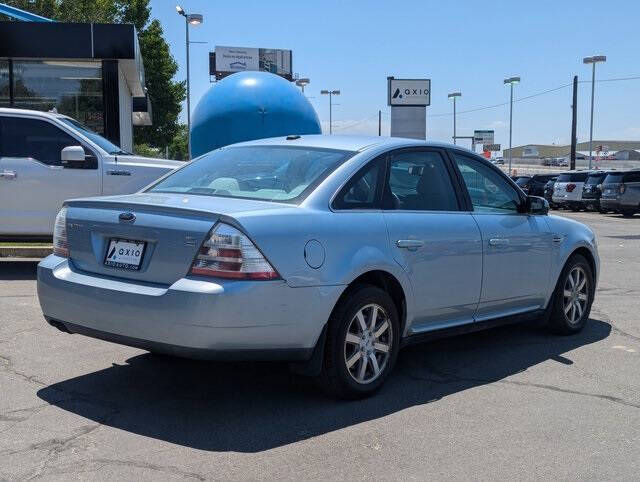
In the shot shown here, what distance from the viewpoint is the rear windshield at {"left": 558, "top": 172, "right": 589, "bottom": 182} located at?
33444 millimetres

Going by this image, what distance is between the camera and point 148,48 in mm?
41875

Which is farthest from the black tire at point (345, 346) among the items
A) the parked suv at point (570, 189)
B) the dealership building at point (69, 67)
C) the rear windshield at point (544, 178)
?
the rear windshield at point (544, 178)

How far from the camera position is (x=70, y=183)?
9.88 metres

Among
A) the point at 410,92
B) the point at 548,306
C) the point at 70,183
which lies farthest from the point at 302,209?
the point at 410,92

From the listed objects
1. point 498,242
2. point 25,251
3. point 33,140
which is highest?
point 33,140

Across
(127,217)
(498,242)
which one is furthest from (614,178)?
(127,217)

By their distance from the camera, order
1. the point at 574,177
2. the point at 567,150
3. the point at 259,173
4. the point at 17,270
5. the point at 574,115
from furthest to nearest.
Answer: the point at 567,150 < the point at 574,115 < the point at 574,177 < the point at 17,270 < the point at 259,173

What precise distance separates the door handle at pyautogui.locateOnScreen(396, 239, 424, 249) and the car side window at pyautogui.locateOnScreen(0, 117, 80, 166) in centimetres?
605

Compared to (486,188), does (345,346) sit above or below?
below

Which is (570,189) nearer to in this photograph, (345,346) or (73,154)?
(73,154)

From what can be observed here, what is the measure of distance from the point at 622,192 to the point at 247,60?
62.4m

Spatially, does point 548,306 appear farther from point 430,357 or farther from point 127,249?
point 127,249

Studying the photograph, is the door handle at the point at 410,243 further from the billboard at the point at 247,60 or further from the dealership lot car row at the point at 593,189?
the billboard at the point at 247,60

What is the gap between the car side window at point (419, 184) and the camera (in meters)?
5.50
